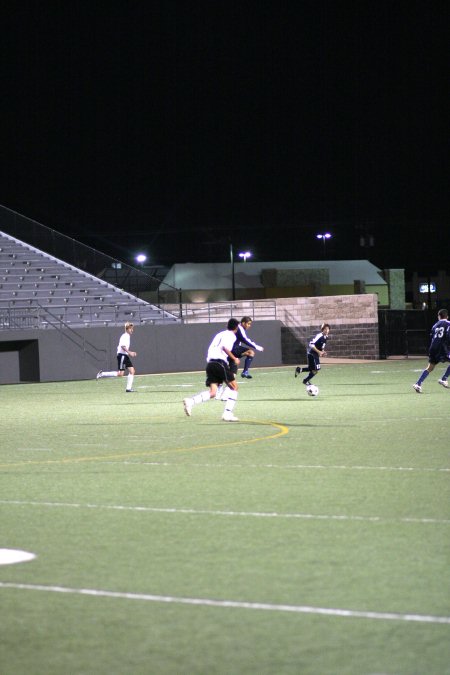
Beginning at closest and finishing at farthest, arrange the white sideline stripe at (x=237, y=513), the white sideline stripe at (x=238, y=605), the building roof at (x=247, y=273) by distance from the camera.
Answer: the white sideline stripe at (x=238, y=605), the white sideline stripe at (x=237, y=513), the building roof at (x=247, y=273)

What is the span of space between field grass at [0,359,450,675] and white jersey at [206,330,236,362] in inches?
82.6

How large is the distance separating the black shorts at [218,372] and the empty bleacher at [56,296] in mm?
23977

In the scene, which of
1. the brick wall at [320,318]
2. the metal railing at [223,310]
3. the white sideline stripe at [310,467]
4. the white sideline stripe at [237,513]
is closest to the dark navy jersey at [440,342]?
the white sideline stripe at [310,467]

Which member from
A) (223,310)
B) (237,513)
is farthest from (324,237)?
(237,513)

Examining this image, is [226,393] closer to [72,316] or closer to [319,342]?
[319,342]

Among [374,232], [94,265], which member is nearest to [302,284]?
[374,232]

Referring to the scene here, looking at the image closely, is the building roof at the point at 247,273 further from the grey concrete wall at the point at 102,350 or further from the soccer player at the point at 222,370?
the soccer player at the point at 222,370

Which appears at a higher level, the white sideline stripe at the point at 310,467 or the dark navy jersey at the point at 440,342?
the dark navy jersey at the point at 440,342

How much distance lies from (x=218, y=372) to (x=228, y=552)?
12.7 meters

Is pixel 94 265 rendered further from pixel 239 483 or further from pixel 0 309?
pixel 239 483

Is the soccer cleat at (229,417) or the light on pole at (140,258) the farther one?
the light on pole at (140,258)

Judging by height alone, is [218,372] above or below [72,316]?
below

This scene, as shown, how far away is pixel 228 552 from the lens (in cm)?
872

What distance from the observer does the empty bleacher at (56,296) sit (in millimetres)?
45969
